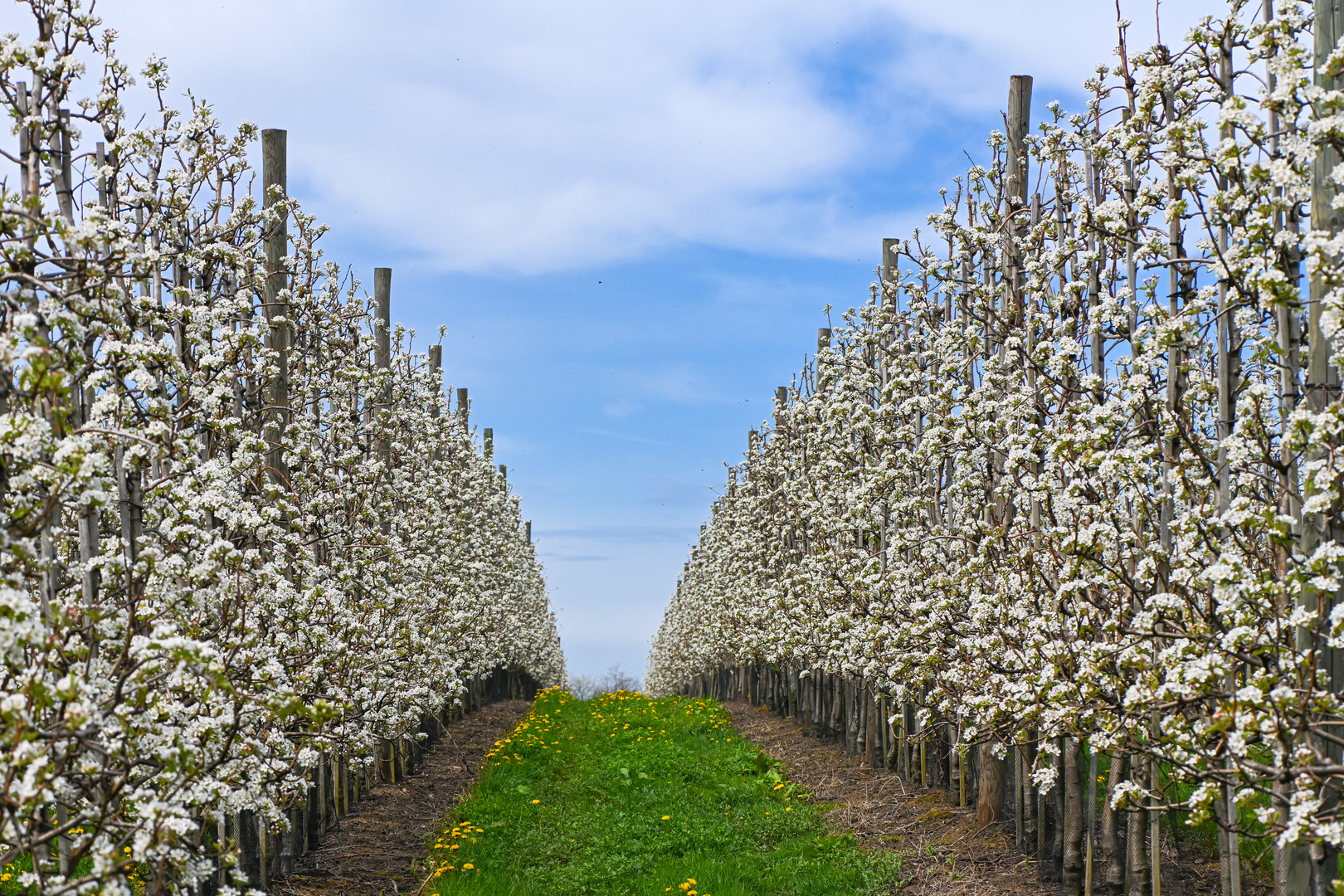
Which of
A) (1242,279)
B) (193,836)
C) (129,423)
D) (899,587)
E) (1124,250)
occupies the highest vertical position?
(1124,250)

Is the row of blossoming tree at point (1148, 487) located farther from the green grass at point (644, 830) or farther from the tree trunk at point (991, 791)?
the green grass at point (644, 830)

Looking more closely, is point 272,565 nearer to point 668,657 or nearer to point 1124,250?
point 1124,250

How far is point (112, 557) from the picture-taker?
5.18 m

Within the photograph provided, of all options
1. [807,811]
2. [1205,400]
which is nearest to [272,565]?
[1205,400]

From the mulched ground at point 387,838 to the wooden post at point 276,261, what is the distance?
172 inches

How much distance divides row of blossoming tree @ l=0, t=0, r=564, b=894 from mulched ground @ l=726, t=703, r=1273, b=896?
6.02 meters

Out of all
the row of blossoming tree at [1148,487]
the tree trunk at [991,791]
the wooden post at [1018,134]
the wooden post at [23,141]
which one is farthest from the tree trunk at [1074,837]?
the wooden post at [23,141]

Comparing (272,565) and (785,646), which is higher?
(272,565)

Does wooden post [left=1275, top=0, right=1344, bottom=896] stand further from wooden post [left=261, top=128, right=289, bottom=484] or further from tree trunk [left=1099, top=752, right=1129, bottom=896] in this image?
wooden post [left=261, top=128, right=289, bottom=484]

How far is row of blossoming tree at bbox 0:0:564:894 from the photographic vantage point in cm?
387

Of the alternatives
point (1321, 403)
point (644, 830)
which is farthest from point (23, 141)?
point (644, 830)

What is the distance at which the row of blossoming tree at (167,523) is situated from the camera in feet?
12.7

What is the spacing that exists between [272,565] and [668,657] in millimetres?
44055

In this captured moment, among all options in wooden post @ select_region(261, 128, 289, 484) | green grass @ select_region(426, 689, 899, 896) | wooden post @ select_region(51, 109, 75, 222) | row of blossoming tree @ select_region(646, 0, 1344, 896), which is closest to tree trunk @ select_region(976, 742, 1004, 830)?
row of blossoming tree @ select_region(646, 0, 1344, 896)
